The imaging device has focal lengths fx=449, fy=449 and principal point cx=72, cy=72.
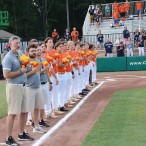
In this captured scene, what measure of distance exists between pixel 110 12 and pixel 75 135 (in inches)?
1285

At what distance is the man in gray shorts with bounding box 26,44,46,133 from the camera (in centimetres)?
1005

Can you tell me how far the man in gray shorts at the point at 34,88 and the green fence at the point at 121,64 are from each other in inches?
778

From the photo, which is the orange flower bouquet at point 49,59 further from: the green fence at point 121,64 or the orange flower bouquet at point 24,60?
the green fence at point 121,64

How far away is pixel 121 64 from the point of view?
29.8 m

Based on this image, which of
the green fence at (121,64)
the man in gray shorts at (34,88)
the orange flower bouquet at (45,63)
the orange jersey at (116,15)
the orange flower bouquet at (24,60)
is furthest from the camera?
the orange jersey at (116,15)

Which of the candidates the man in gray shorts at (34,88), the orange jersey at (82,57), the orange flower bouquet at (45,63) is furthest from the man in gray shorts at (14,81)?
the orange jersey at (82,57)

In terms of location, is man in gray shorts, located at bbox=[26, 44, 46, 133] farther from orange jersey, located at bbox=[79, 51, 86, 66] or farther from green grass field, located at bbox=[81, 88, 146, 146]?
orange jersey, located at bbox=[79, 51, 86, 66]

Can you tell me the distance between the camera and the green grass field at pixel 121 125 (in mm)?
9141

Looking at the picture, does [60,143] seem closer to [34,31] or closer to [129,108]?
[129,108]

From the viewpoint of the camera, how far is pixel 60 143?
9.25 m

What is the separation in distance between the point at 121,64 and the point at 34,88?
65.8 feet

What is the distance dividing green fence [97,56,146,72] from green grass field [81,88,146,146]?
1426 cm

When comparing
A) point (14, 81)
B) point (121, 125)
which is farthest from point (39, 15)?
point (14, 81)

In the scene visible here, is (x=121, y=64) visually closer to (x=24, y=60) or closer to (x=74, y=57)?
(x=74, y=57)
